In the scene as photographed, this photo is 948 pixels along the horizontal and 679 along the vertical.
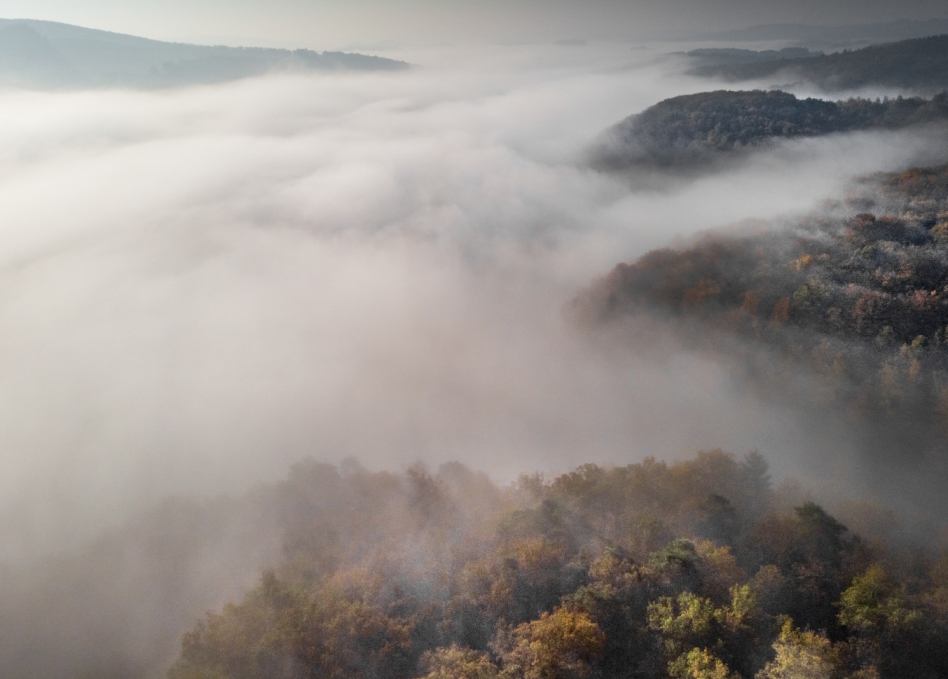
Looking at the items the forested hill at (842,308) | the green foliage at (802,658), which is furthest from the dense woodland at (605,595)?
the forested hill at (842,308)

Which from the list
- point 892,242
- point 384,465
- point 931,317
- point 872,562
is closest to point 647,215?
point 892,242

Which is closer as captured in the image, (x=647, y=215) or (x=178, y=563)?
(x=178, y=563)

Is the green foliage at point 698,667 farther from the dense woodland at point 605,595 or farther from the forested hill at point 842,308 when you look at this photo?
the forested hill at point 842,308

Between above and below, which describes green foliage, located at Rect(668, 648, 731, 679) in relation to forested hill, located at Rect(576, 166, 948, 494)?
below

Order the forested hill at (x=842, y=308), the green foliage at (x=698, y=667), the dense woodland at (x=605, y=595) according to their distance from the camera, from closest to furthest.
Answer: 1. the green foliage at (x=698, y=667)
2. the dense woodland at (x=605, y=595)
3. the forested hill at (x=842, y=308)

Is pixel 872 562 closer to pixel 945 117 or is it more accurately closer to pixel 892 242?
pixel 892 242

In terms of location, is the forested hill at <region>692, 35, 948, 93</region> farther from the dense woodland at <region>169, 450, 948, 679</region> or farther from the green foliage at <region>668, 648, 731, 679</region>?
the green foliage at <region>668, 648, 731, 679</region>

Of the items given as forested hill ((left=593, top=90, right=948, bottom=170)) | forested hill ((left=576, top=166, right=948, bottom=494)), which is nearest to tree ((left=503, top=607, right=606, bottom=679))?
forested hill ((left=576, top=166, right=948, bottom=494))
